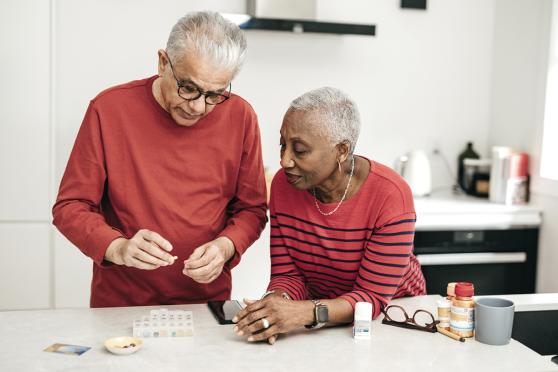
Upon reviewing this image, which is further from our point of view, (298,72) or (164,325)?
(298,72)

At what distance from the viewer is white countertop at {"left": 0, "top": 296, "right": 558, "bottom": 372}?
5.04 feet

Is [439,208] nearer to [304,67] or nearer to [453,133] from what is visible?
[453,133]

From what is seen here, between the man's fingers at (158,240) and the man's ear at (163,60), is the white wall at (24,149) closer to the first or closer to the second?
the man's ear at (163,60)

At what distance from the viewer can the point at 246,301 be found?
6.15 ft

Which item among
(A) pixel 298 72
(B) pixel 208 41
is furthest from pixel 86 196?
(A) pixel 298 72

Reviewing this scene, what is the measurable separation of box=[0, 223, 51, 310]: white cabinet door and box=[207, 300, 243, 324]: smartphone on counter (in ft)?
4.76

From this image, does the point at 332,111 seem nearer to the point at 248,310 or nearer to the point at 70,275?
the point at 248,310

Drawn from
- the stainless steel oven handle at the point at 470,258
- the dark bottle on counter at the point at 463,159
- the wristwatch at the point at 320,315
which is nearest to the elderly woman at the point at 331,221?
the wristwatch at the point at 320,315

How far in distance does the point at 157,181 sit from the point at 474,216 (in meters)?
2.00

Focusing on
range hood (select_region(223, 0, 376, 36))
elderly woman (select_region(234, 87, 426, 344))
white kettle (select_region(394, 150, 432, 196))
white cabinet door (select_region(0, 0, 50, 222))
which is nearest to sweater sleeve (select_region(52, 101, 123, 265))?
elderly woman (select_region(234, 87, 426, 344))

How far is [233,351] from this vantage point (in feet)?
5.34

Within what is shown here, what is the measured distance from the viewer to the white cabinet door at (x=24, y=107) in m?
3.03

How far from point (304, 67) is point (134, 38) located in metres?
0.92

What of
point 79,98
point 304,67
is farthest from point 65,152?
point 304,67
